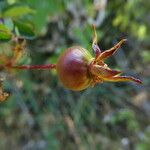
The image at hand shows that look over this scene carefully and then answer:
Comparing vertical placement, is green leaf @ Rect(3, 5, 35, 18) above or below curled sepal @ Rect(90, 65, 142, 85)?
below

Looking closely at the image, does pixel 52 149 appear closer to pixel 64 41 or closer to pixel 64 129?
pixel 64 129

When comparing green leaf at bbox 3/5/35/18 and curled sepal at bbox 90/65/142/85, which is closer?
curled sepal at bbox 90/65/142/85

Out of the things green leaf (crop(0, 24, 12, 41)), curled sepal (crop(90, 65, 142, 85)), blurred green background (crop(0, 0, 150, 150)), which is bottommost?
blurred green background (crop(0, 0, 150, 150))

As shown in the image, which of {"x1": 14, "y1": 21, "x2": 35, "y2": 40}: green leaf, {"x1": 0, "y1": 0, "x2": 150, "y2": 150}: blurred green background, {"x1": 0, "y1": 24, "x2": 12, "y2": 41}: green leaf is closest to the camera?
{"x1": 0, "y1": 24, "x2": 12, "y2": 41}: green leaf

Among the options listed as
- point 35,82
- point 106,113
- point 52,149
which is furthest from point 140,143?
point 35,82

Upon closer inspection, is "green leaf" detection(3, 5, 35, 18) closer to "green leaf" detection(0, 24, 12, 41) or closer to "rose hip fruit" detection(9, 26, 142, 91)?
"green leaf" detection(0, 24, 12, 41)

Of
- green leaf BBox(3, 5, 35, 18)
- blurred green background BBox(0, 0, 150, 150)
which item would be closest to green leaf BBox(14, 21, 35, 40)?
green leaf BBox(3, 5, 35, 18)
